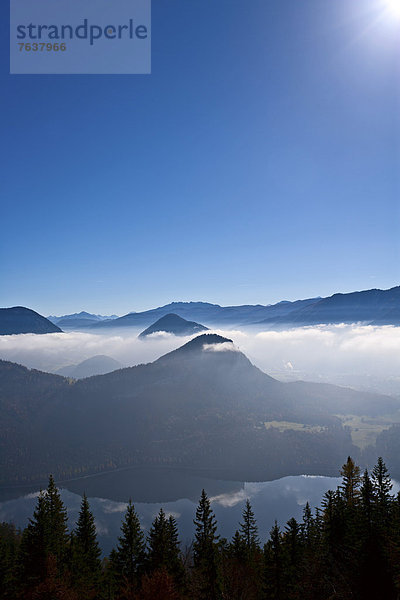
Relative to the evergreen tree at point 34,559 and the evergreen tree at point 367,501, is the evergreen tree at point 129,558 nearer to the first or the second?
the evergreen tree at point 34,559

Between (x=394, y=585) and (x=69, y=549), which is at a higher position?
(x=394, y=585)

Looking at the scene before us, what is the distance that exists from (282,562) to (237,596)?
272 inches

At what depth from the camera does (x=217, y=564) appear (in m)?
37.1

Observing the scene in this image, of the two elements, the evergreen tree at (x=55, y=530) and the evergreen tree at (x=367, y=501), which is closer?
the evergreen tree at (x=55, y=530)

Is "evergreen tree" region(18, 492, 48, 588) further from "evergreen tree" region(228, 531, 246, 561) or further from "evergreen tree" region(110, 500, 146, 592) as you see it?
"evergreen tree" region(228, 531, 246, 561)

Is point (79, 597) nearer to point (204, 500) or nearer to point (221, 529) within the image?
point (204, 500)

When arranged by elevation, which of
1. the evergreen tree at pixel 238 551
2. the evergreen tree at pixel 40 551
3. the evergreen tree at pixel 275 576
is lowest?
the evergreen tree at pixel 238 551

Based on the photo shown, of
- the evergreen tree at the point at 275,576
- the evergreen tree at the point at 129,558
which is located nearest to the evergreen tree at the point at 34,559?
the evergreen tree at the point at 129,558

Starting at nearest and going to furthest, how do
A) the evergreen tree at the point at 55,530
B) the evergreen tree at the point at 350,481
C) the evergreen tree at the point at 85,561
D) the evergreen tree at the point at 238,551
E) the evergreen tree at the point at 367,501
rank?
1. the evergreen tree at the point at 85,561
2. the evergreen tree at the point at 55,530
3. the evergreen tree at the point at 367,501
4. the evergreen tree at the point at 238,551
5. the evergreen tree at the point at 350,481

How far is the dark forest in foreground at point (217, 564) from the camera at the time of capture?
29078mm

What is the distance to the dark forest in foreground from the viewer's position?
95.4 feet

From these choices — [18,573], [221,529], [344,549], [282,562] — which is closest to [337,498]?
[344,549]

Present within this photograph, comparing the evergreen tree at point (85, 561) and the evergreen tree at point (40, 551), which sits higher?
the evergreen tree at point (40, 551)

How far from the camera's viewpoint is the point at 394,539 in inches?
1399
